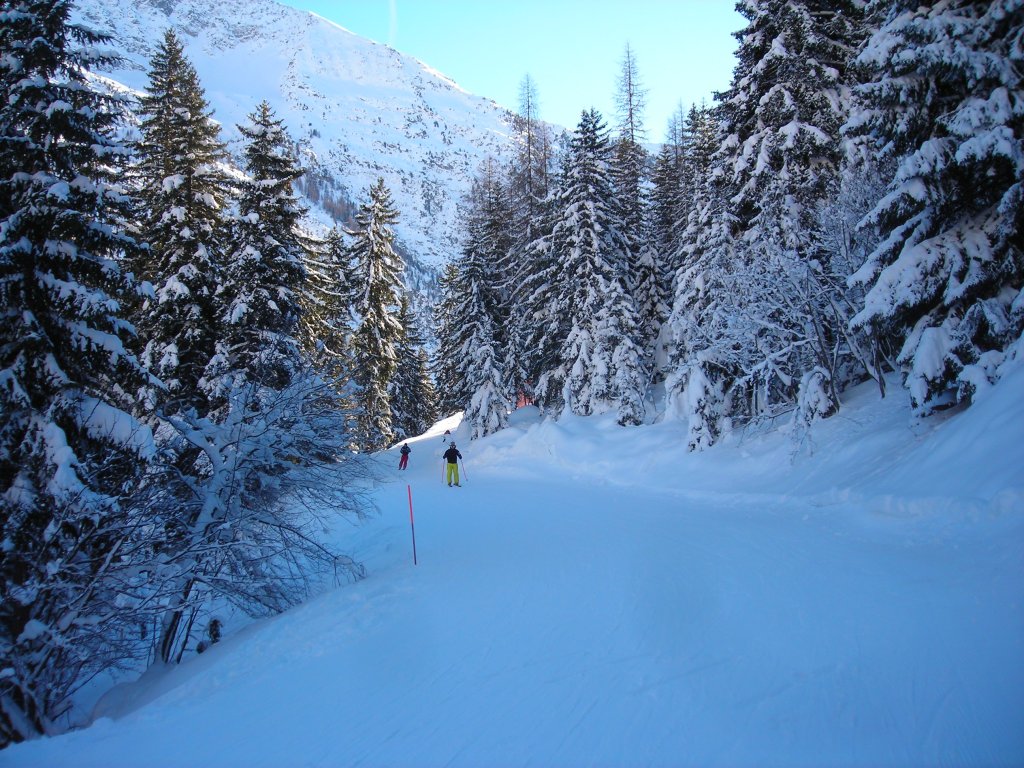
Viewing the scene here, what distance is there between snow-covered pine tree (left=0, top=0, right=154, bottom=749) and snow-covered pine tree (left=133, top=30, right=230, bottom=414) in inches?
201

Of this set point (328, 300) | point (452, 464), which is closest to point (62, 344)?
point (452, 464)

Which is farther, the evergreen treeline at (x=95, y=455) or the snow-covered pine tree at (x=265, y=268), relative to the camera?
the snow-covered pine tree at (x=265, y=268)

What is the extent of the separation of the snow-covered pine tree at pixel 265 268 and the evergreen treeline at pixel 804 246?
1052cm

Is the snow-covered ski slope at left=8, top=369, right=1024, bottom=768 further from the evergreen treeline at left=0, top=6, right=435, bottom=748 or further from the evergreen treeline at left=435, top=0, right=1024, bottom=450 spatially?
the evergreen treeline at left=435, top=0, right=1024, bottom=450

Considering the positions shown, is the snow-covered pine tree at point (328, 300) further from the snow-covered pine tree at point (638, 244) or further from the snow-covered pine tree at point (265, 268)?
the snow-covered pine tree at point (638, 244)

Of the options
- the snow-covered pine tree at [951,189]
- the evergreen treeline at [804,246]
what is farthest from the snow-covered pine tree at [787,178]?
the snow-covered pine tree at [951,189]

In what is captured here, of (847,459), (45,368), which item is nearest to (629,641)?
(847,459)

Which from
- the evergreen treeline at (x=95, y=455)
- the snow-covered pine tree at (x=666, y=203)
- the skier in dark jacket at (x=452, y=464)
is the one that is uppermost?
the snow-covered pine tree at (x=666, y=203)

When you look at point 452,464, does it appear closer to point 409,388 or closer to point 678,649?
point 678,649

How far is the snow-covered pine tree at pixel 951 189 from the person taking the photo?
7.47 meters

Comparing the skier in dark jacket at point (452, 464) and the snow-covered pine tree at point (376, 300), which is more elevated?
the snow-covered pine tree at point (376, 300)

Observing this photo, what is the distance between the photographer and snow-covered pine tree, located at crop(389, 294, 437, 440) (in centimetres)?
3647

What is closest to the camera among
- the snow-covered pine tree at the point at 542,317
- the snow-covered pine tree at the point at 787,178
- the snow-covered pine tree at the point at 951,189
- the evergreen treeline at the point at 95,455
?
the evergreen treeline at the point at 95,455

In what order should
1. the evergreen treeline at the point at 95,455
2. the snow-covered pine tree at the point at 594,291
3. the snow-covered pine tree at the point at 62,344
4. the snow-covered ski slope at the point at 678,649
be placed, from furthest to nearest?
the snow-covered pine tree at the point at 594,291 → the snow-covered pine tree at the point at 62,344 → the evergreen treeline at the point at 95,455 → the snow-covered ski slope at the point at 678,649
